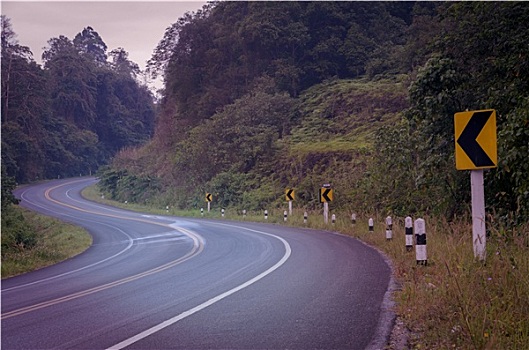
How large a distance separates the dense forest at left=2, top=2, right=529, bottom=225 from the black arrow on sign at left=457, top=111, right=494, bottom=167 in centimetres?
390

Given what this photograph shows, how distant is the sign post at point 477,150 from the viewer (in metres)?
7.14

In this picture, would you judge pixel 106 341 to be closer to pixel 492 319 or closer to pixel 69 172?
pixel 492 319

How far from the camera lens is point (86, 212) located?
43531 millimetres

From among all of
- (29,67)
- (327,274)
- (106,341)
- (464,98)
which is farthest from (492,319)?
(29,67)

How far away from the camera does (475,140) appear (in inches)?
286

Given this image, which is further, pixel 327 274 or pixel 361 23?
pixel 361 23

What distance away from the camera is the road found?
597cm

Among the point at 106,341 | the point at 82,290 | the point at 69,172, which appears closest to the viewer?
the point at 106,341

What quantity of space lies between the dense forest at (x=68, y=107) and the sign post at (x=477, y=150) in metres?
49.5

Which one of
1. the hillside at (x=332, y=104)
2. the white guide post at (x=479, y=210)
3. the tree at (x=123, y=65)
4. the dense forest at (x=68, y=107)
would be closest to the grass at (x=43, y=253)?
the hillside at (x=332, y=104)

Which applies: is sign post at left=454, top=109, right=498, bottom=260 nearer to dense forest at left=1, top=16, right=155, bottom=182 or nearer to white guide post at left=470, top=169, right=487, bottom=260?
white guide post at left=470, top=169, right=487, bottom=260

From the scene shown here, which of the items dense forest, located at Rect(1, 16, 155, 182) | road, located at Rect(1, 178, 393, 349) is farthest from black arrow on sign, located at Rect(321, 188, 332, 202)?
dense forest, located at Rect(1, 16, 155, 182)

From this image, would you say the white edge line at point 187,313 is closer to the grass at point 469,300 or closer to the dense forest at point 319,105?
the grass at point 469,300

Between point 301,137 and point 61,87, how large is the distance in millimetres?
57662
